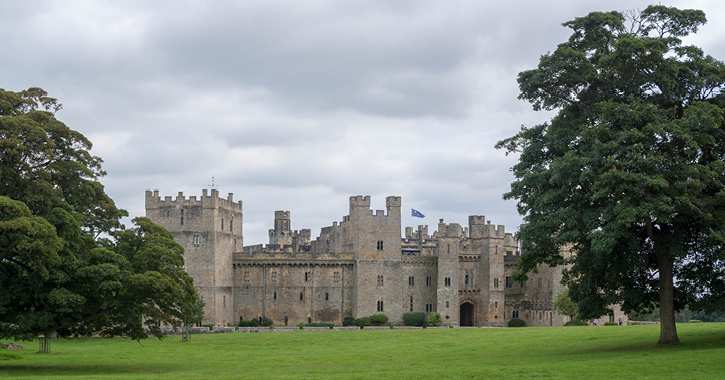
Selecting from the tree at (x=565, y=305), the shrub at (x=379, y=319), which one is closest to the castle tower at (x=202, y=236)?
the shrub at (x=379, y=319)

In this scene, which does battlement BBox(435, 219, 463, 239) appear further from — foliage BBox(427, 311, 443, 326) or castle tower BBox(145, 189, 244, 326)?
castle tower BBox(145, 189, 244, 326)

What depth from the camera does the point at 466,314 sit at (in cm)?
9250

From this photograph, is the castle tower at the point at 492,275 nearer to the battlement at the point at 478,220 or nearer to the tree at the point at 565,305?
the battlement at the point at 478,220

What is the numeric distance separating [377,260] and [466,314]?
14654 millimetres

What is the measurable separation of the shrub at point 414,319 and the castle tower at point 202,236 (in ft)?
66.8

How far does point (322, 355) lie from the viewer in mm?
42844

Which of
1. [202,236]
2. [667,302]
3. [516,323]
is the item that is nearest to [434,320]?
[516,323]

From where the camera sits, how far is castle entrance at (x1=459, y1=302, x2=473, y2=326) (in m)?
91.9

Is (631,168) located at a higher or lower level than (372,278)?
higher

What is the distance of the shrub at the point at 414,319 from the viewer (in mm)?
84812

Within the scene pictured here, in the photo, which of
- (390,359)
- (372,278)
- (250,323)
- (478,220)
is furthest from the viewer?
(478,220)

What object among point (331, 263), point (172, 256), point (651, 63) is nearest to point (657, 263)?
point (651, 63)

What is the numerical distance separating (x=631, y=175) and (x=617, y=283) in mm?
8131

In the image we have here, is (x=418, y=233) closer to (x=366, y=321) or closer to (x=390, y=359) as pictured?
(x=366, y=321)
